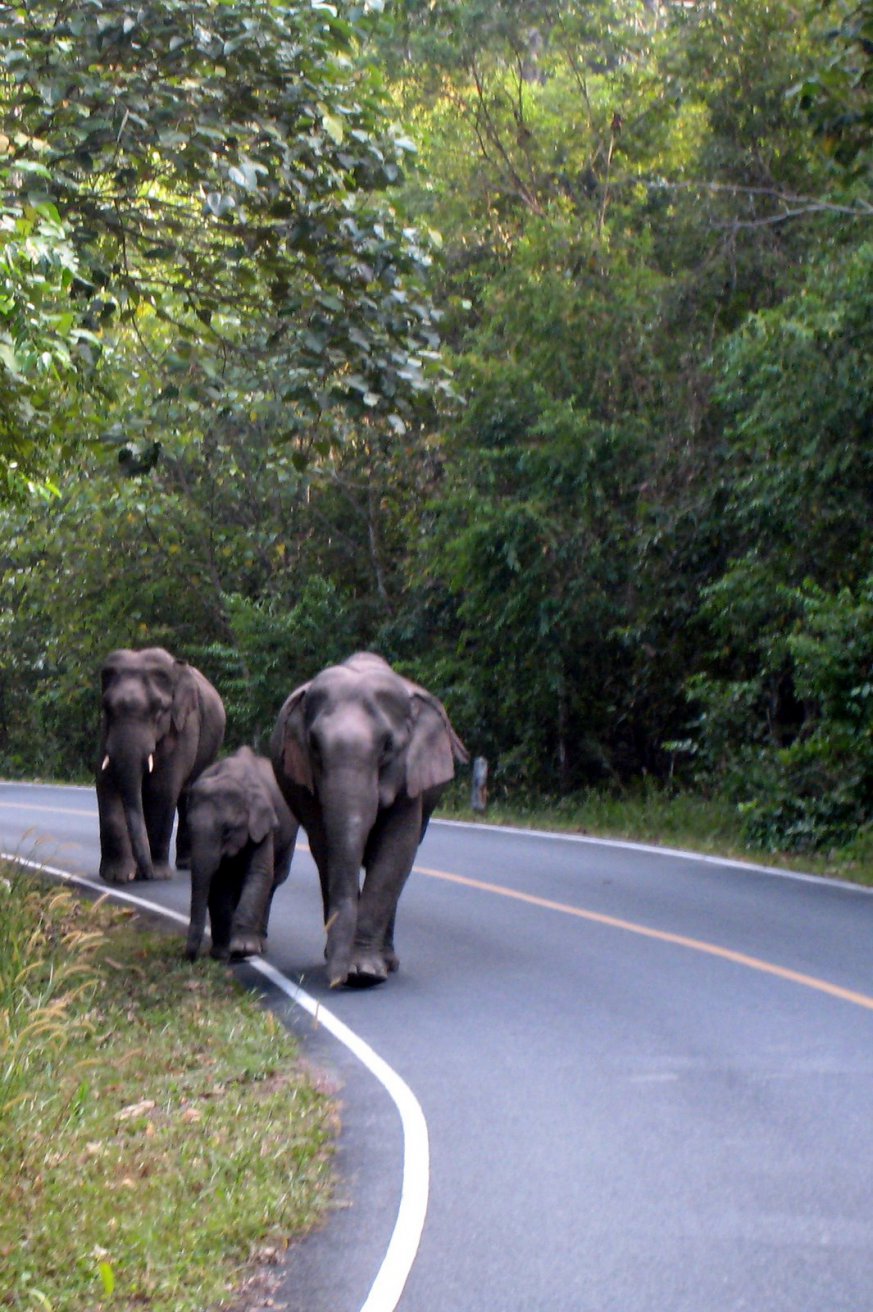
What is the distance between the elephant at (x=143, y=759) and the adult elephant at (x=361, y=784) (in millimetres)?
4666

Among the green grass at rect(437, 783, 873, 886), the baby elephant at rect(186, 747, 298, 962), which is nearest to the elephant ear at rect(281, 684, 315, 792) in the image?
the baby elephant at rect(186, 747, 298, 962)

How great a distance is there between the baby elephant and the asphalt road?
0.39m

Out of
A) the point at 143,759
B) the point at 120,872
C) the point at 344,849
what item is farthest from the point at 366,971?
the point at 120,872

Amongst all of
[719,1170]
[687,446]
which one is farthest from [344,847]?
[687,446]

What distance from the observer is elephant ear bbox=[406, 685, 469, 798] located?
12148mm

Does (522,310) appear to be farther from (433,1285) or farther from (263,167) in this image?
(433,1285)

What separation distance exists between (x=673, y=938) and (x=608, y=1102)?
15.7 feet

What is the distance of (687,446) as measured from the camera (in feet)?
76.8

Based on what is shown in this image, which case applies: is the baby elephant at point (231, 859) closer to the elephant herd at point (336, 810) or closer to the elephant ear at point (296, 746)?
the elephant herd at point (336, 810)

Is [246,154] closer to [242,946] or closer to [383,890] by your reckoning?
[383,890]

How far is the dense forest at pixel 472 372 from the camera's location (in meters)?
13.0

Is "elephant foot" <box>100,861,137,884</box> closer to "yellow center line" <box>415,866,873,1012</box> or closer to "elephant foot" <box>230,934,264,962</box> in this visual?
"yellow center line" <box>415,866,873,1012</box>

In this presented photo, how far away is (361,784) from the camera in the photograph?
38.2 ft

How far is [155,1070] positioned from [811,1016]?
12.1 feet
